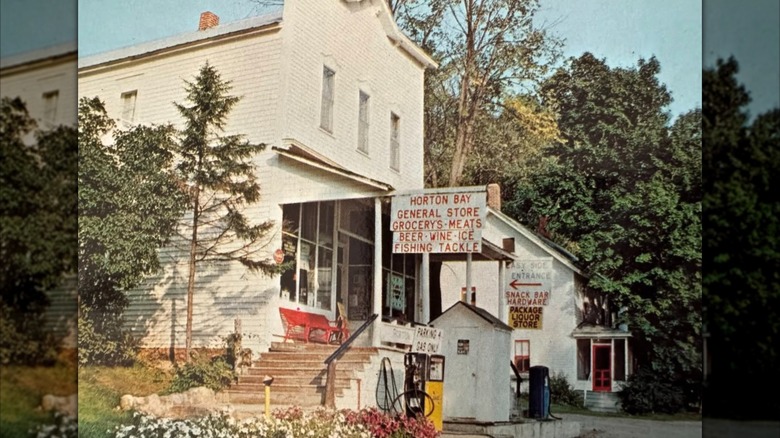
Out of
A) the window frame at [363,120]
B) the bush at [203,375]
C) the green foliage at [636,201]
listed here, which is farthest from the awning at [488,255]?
the bush at [203,375]

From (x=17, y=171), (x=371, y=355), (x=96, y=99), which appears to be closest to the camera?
(x=371, y=355)

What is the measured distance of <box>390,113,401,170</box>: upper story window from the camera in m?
9.95

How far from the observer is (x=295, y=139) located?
1027 cm

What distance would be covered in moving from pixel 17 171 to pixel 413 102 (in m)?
5.12

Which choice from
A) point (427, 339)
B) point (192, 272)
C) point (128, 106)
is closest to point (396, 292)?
point (427, 339)

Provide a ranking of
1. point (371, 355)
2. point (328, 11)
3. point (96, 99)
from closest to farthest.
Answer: point (371, 355)
point (328, 11)
point (96, 99)

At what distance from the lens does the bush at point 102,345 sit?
10.9 meters

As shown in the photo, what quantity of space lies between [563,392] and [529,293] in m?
0.86

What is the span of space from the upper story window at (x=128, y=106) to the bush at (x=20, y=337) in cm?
267

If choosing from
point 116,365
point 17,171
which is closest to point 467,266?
point 116,365

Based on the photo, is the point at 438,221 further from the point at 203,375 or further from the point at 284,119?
the point at 203,375

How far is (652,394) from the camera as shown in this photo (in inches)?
350

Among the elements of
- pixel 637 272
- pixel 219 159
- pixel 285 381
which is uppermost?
pixel 219 159

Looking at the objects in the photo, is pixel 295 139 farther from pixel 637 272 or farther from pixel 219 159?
pixel 637 272
